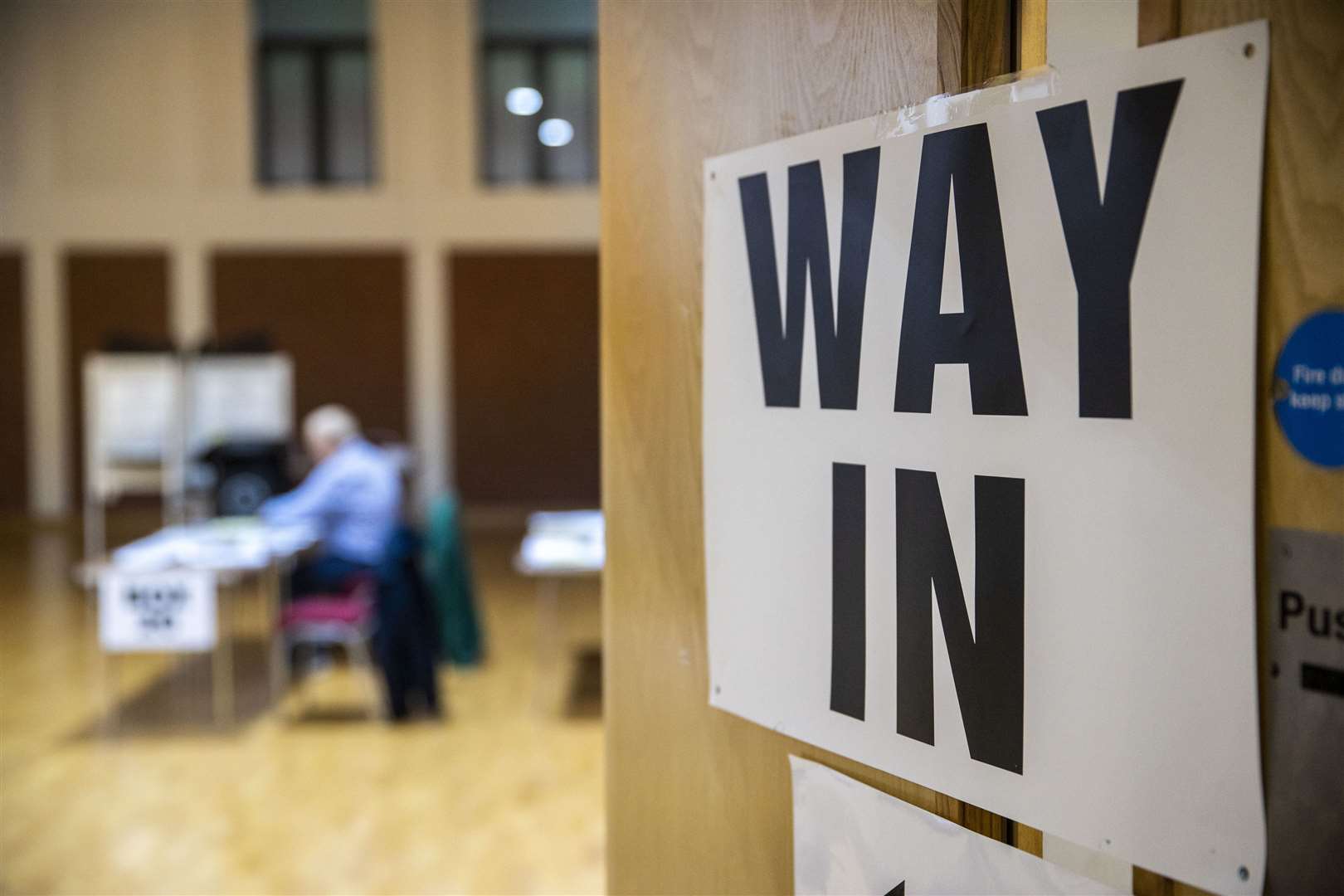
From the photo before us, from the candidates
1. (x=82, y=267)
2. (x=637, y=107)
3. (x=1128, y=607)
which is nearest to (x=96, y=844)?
(x=637, y=107)

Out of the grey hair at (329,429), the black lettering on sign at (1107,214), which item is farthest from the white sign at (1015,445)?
the grey hair at (329,429)

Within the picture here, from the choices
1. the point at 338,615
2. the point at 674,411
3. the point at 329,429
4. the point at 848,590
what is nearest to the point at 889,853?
the point at 848,590

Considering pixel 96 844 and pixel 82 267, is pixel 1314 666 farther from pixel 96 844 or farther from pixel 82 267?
pixel 82 267

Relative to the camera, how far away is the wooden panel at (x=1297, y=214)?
904 mm

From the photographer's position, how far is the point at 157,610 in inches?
179

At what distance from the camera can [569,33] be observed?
10703 millimetres

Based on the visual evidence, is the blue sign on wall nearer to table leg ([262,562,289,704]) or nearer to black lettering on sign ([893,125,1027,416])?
black lettering on sign ([893,125,1027,416])

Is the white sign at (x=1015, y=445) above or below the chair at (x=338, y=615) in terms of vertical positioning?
above

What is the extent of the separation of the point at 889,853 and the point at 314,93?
10.7 meters

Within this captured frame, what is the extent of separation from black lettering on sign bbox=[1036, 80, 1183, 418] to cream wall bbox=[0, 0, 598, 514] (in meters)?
9.85

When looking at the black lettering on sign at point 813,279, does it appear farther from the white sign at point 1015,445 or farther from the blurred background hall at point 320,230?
the blurred background hall at point 320,230

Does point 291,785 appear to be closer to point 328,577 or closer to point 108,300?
point 328,577

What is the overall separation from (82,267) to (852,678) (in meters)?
11.1

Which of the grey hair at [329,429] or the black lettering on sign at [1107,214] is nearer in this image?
the black lettering on sign at [1107,214]
